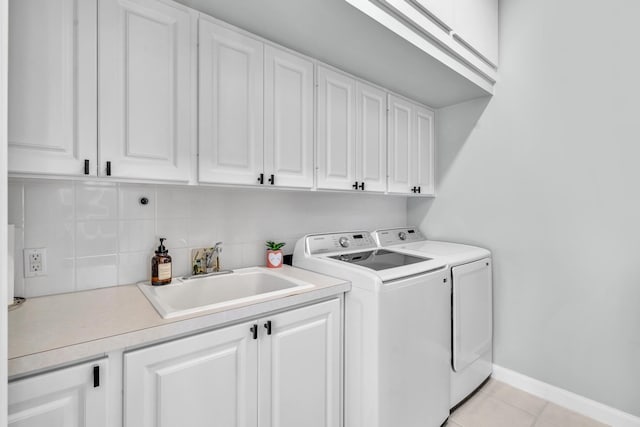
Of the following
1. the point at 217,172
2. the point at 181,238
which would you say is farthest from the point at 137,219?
the point at 217,172

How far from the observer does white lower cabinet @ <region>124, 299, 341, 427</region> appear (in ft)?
3.21

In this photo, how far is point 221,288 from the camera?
1644 mm

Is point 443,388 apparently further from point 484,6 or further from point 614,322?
point 484,6

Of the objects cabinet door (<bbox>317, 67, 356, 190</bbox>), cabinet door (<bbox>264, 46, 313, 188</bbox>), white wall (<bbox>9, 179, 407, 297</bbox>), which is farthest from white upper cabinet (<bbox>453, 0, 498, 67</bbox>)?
white wall (<bbox>9, 179, 407, 297</bbox>)

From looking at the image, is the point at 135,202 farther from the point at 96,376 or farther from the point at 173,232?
the point at 96,376

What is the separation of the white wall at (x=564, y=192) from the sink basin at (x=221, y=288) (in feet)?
5.57

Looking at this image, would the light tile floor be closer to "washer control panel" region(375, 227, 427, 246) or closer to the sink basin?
"washer control panel" region(375, 227, 427, 246)

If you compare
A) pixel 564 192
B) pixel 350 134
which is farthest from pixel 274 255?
pixel 564 192

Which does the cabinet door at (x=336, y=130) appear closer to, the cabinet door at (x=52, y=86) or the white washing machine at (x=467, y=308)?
the white washing machine at (x=467, y=308)

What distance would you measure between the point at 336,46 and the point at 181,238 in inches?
53.1

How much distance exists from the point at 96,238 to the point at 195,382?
83 centimetres

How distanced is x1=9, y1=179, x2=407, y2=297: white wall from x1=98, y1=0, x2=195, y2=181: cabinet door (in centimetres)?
32

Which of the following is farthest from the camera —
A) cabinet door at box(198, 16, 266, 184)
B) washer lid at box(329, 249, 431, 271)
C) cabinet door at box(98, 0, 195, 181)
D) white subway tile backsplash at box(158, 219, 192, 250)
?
washer lid at box(329, 249, 431, 271)

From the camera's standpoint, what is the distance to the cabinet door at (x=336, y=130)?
183 cm
